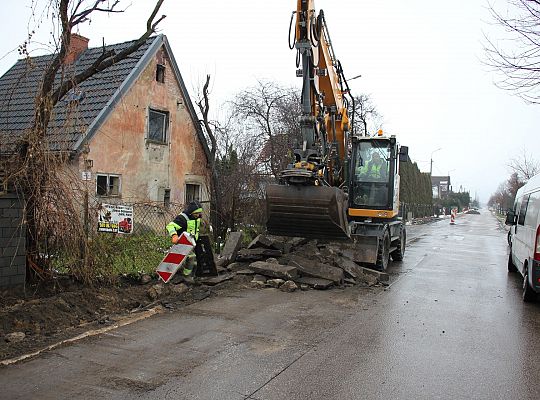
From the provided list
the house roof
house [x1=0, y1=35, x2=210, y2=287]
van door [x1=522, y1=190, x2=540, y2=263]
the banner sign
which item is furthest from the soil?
van door [x1=522, y1=190, x2=540, y2=263]

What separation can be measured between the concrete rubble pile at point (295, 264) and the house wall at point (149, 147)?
476 centimetres

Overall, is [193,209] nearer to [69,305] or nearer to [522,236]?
[69,305]

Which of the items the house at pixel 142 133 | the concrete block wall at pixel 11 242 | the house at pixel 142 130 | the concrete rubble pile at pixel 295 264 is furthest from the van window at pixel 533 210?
the house at pixel 142 130

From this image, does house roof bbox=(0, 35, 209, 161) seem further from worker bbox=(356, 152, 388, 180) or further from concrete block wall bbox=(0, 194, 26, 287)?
worker bbox=(356, 152, 388, 180)

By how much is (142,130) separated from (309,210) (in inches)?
381

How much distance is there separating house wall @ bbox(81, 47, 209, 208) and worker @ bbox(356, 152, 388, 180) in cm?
529

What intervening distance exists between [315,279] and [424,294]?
2.22m

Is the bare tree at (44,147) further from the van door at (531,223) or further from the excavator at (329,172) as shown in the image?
the van door at (531,223)

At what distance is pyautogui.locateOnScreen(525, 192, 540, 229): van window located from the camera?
27.1 ft

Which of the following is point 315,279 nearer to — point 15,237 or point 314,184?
point 314,184

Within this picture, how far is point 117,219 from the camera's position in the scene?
9.31 m

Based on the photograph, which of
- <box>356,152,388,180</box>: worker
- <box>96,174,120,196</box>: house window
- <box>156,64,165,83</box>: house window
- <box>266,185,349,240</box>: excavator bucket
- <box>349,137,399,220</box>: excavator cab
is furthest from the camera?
<box>156,64,165,83</box>: house window

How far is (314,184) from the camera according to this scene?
30.0 feet

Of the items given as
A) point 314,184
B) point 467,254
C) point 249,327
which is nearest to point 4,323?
point 249,327
